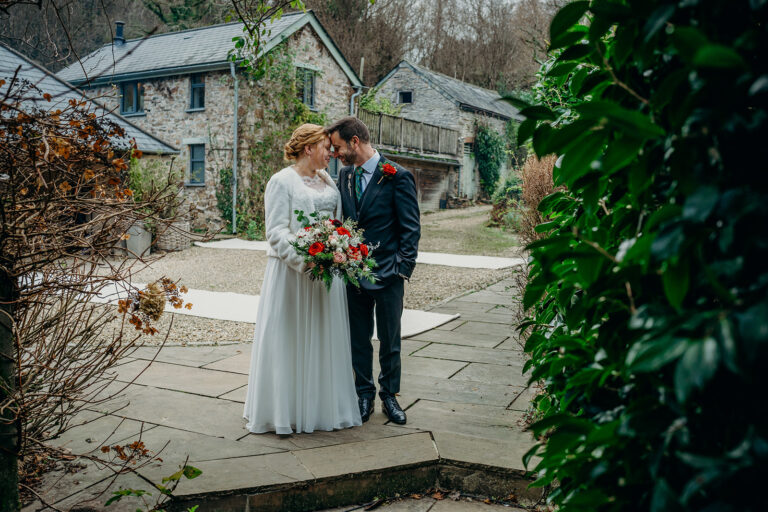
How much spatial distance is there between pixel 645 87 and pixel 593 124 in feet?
0.95

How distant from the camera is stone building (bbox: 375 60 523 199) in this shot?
2888cm

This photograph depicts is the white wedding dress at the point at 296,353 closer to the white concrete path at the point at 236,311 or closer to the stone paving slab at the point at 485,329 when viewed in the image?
the white concrete path at the point at 236,311

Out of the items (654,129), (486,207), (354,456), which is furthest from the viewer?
(486,207)

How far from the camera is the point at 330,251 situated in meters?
3.56

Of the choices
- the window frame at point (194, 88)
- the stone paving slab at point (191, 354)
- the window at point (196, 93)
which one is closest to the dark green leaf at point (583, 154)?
the stone paving slab at point (191, 354)

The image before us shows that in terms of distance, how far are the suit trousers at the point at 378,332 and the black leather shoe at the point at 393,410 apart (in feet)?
0.17

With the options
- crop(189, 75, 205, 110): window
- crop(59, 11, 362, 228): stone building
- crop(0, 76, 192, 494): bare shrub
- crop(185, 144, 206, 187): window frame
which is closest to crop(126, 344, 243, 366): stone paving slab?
crop(0, 76, 192, 494): bare shrub

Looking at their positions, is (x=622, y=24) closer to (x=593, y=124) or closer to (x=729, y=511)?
(x=593, y=124)

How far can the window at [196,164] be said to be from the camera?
A: 61.7 feet

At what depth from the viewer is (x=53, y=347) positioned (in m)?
2.95

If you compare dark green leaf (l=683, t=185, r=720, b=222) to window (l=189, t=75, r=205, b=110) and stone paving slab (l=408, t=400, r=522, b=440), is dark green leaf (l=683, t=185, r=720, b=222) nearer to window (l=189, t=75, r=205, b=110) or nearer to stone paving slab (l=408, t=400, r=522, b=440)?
stone paving slab (l=408, t=400, r=522, b=440)

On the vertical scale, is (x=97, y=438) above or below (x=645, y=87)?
below

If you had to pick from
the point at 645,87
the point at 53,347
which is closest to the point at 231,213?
the point at 53,347

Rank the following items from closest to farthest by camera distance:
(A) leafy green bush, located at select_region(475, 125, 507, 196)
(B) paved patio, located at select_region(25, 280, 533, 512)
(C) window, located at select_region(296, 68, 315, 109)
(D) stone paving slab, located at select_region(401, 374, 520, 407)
Result: 1. (B) paved patio, located at select_region(25, 280, 533, 512)
2. (D) stone paving slab, located at select_region(401, 374, 520, 407)
3. (C) window, located at select_region(296, 68, 315, 109)
4. (A) leafy green bush, located at select_region(475, 125, 507, 196)
